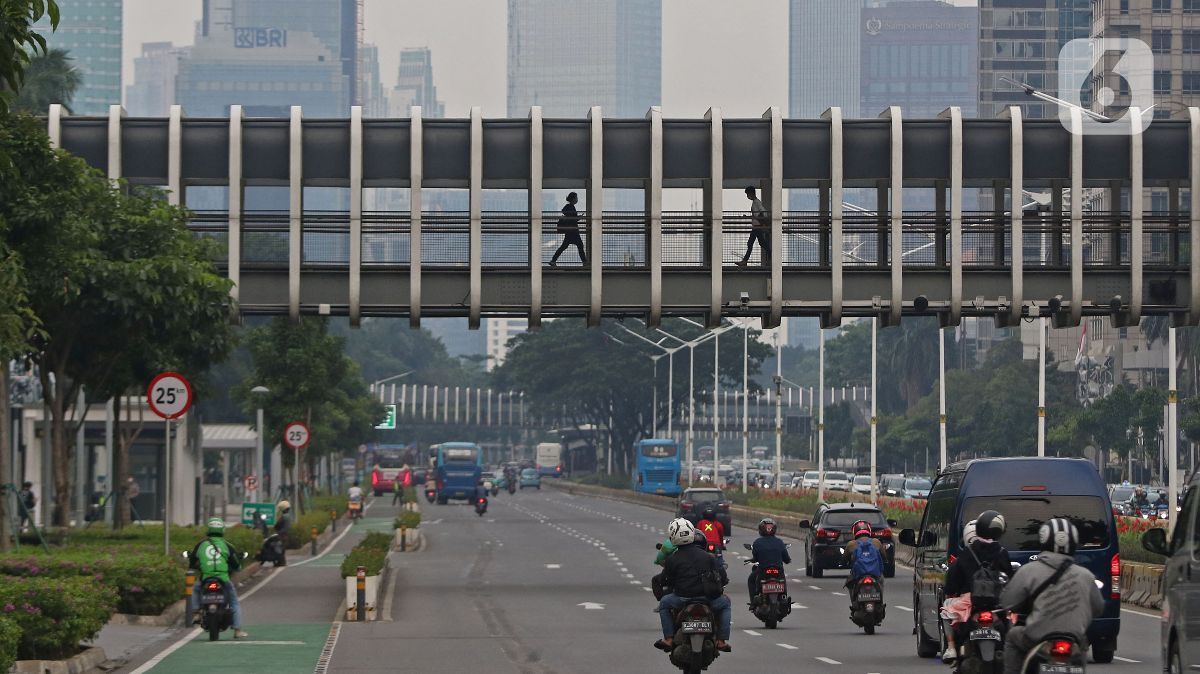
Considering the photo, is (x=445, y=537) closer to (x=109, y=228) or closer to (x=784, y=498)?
(x=784, y=498)

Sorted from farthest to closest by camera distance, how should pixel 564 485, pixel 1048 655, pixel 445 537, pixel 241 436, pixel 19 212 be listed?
1. pixel 564 485
2. pixel 241 436
3. pixel 445 537
4. pixel 19 212
5. pixel 1048 655

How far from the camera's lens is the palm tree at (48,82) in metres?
70.6

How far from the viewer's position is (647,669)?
21875mm

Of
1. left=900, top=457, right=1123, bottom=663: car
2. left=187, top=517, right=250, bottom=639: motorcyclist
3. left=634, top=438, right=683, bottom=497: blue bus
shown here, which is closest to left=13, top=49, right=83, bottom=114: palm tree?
left=634, top=438, right=683, bottom=497: blue bus

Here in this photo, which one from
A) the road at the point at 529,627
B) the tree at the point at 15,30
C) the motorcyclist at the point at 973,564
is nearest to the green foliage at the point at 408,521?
the road at the point at 529,627

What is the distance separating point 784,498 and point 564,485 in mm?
68381

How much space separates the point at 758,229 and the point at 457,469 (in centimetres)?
6874

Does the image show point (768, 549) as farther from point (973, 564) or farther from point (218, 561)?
point (973, 564)

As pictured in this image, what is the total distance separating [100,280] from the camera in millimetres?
33656

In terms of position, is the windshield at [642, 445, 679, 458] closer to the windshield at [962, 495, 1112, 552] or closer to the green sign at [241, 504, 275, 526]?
the green sign at [241, 504, 275, 526]

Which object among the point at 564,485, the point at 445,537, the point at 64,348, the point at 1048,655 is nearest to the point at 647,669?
the point at 1048,655

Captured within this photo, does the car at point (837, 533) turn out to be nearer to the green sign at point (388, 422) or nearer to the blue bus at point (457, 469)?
the blue bus at point (457, 469)

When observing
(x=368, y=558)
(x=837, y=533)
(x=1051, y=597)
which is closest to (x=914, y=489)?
(x=837, y=533)

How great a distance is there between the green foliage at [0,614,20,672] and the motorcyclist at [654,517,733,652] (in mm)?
5599
